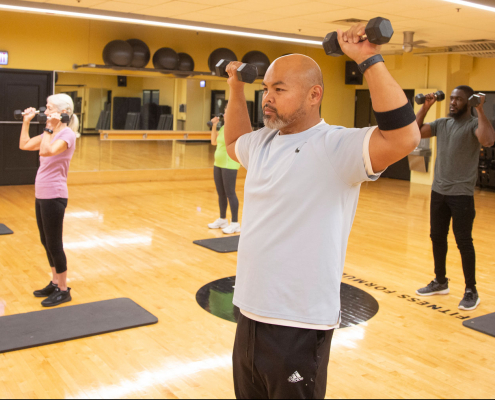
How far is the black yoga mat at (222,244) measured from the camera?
524 centimetres

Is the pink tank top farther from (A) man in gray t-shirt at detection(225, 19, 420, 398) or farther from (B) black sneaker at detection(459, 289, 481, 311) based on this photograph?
(B) black sneaker at detection(459, 289, 481, 311)

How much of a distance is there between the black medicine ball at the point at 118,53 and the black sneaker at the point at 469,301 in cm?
732

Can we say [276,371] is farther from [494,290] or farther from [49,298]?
[494,290]

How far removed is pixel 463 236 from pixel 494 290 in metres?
0.80

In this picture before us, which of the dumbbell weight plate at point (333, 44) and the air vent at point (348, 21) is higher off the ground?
the air vent at point (348, 21)

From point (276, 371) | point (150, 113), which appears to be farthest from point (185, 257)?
point (150, 113)

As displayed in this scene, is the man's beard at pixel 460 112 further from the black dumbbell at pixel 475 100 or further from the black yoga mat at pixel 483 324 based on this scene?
the black yoga mat at pixel 483 324

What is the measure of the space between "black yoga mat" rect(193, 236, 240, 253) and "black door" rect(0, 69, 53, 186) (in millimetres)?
4931

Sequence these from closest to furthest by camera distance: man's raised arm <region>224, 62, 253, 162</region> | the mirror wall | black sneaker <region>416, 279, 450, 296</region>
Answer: man's raised arm <region>224, 62, 253, 162</region>
black sneaker <region>416, 279, 450, 296</region>
the mirror wall

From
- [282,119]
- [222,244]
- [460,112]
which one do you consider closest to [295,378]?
[282,119]

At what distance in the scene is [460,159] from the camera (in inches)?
146

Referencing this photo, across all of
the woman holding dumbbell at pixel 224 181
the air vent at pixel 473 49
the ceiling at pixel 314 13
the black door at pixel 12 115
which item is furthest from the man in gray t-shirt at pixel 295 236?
the air vent at pixel 473 49

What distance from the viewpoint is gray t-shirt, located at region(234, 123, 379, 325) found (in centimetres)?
143

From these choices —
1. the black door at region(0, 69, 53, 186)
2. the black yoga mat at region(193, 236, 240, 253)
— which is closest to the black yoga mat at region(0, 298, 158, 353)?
the black yoga mat at region(193, 236, 240, 253)
